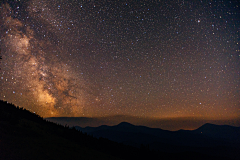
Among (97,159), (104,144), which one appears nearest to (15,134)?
(97,159)

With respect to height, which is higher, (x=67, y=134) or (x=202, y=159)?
(x=67, y=134)

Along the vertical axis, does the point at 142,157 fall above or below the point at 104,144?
below

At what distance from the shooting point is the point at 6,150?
201 inches

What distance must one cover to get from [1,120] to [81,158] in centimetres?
542

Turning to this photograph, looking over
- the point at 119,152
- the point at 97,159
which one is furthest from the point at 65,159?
the point at 119,152

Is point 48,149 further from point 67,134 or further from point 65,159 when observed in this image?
point 67,134

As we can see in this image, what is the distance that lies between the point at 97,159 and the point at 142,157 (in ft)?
26.1

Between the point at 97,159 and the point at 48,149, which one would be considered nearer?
the point at 48,149

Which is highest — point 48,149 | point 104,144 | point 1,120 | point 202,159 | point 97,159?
point 1,120

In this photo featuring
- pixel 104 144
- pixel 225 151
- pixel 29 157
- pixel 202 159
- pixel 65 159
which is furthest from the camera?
pixel 225 151

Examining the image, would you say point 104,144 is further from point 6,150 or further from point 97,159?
point 6,150

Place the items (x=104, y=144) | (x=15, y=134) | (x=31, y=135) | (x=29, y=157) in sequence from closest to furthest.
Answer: (x=29, y=157) < (x=15, y=134) < (x=31, y=135) < (x=104, y=144)

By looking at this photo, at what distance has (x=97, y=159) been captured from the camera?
284 inches

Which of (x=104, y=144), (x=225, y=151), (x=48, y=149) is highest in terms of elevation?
(x=48, y=149)
